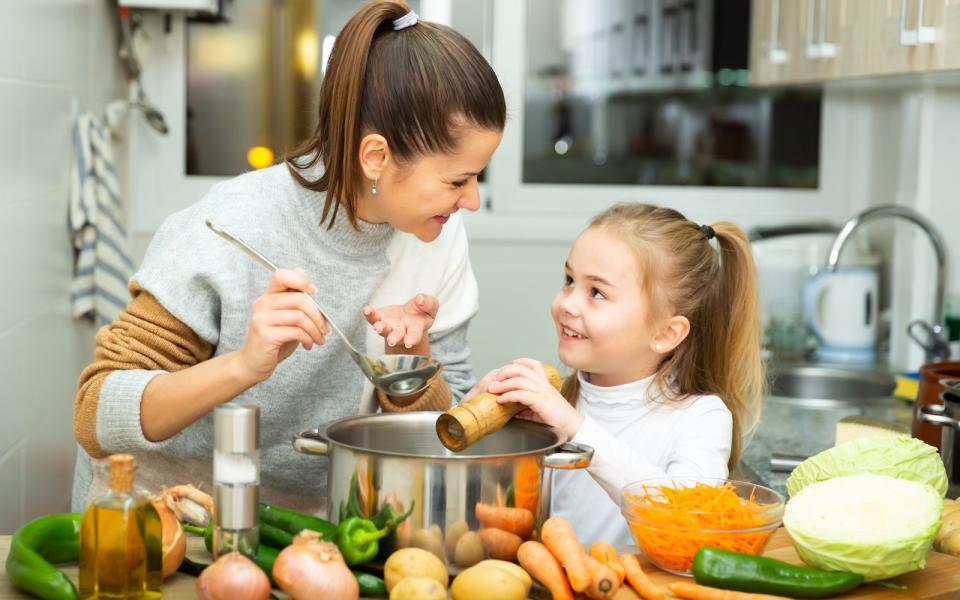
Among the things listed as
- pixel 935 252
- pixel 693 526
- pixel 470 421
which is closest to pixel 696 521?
pixel 693 526

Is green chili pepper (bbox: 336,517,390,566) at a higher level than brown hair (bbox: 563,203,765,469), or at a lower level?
lower

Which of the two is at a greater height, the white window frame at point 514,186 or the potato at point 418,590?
the white window frame at point 514,186

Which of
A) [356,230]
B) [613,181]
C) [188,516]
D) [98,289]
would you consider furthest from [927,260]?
[188,516]

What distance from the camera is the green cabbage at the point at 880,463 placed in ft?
4.76

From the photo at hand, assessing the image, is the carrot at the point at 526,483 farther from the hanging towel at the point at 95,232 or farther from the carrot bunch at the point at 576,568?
the hanging towel at the point at 95,232

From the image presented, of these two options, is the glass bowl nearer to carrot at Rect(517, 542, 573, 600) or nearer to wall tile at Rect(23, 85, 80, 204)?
carrot at Rect(517, 542, 573, 600)

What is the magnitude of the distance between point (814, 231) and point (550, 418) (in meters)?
2.10

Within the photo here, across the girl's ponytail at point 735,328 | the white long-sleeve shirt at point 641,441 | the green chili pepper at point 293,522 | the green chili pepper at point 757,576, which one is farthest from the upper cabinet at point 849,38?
the green chili pepper at point 293,522

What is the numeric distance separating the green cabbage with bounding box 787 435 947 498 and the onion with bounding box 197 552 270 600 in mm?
720

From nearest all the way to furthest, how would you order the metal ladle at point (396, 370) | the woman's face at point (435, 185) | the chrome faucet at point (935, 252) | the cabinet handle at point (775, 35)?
the metal ladle at point (396, 370)
the woman's face at point (435, 185)
the chrome faucet at point (935, 252)
the cabinet handle at point (775, 35)

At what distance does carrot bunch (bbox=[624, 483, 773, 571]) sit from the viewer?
1221mm

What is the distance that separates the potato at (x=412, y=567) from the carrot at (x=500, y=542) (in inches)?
2.2

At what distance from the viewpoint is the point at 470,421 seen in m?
1.25

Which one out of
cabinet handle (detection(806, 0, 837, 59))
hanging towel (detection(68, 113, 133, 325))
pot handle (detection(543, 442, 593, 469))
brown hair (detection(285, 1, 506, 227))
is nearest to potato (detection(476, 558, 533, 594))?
pot handle (detection(543, 442, 593, 469))
